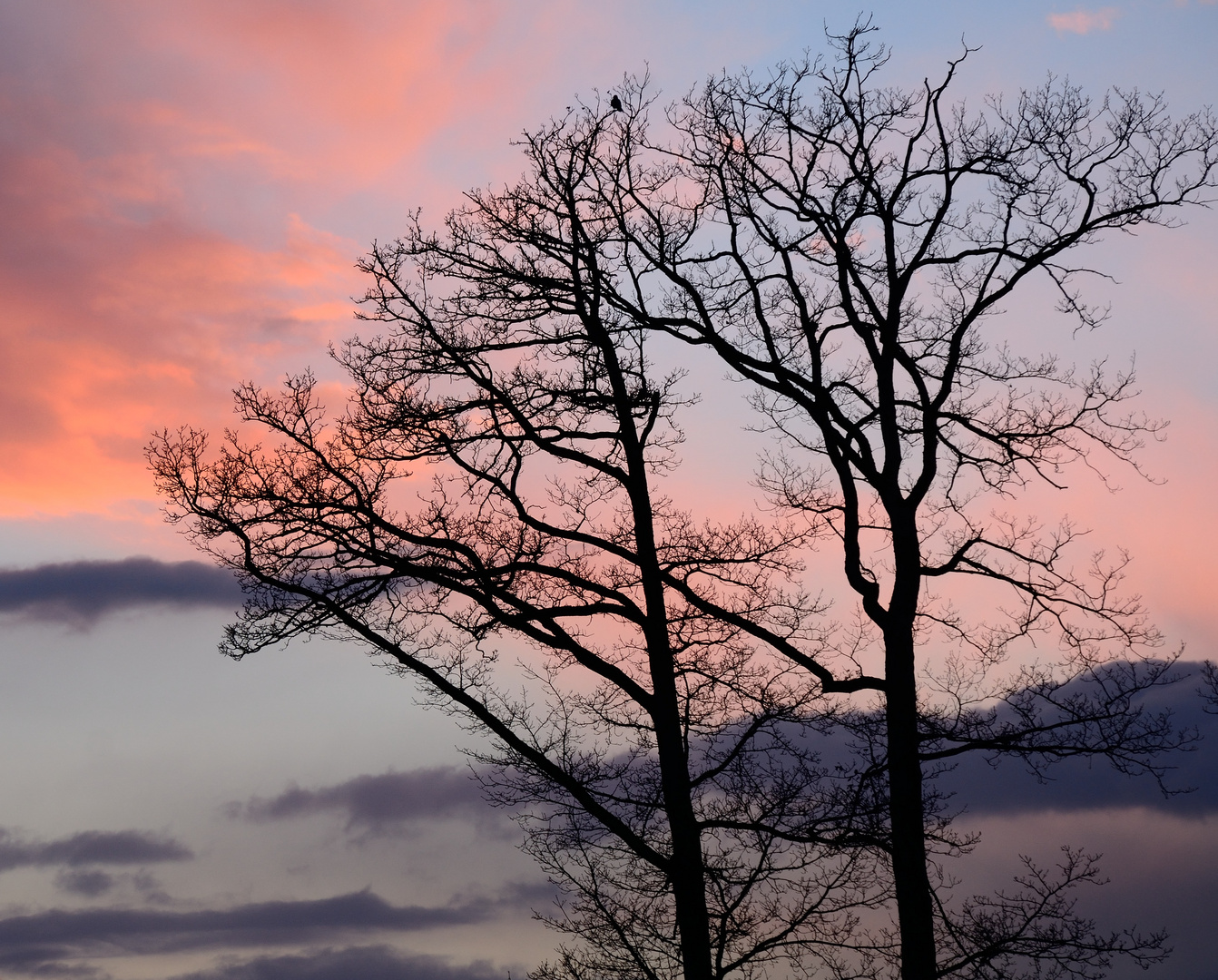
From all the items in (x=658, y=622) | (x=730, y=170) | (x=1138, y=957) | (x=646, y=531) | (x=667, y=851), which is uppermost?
(x=730, y=170)

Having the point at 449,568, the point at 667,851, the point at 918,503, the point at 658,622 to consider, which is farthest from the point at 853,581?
the point at 449,568

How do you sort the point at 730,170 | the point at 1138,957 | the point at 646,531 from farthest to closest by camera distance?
the point at 730,170, the point at 646,531, the point at 1138,957

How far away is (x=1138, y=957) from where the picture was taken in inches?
557

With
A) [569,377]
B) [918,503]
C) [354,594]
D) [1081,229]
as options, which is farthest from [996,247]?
[354,594]

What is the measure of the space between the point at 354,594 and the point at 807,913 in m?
7.39

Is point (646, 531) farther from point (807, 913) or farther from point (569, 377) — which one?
point (807, 913)

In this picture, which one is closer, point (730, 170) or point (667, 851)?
point (667, 851)

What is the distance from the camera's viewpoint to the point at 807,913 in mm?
15477

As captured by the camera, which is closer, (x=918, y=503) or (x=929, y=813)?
(x=929, y=813)

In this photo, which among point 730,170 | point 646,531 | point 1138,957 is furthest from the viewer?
point 730,170

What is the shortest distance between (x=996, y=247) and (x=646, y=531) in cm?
634

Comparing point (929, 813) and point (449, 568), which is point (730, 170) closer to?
point (449, 568)

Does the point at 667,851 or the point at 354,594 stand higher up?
the point at 354,594

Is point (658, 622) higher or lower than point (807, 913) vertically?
higher
